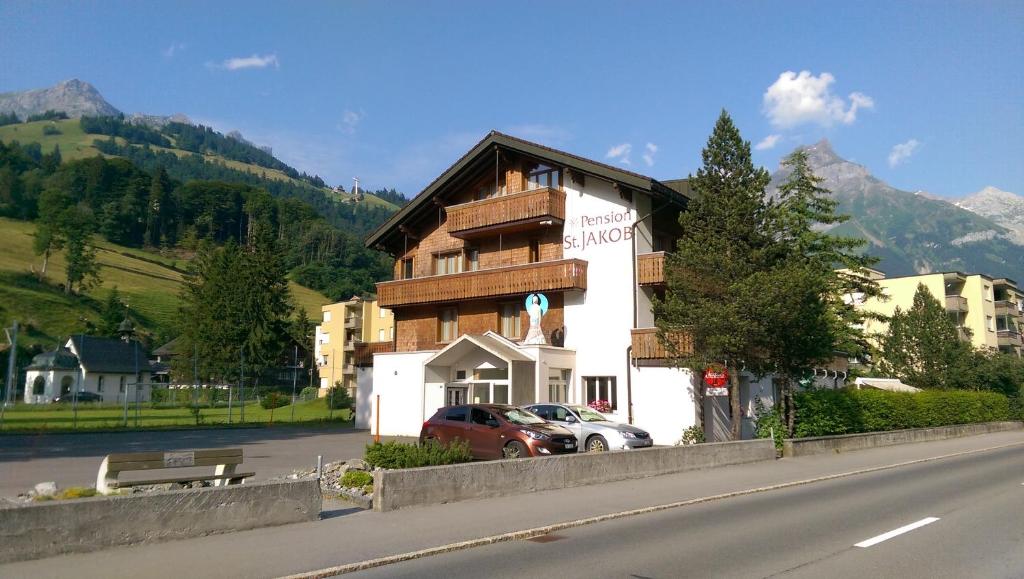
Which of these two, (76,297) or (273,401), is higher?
(76,297)

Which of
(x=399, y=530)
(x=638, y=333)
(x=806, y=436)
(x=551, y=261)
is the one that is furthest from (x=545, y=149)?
(x=399, y=530)

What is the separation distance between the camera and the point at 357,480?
13508 millimetres

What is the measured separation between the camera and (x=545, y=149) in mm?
30109

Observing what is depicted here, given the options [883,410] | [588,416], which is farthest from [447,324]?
[883,410]

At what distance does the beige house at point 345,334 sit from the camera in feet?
298

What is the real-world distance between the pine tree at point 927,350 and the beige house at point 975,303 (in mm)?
22413

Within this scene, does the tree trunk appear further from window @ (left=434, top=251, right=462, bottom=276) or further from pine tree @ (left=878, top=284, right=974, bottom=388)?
pine tree @ (left=878, top=284, right=974, bottom=388)

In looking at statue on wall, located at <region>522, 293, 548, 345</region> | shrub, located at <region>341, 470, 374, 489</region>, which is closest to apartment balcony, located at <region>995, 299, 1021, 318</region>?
statue on wall, located at <region>522, 293, 548, 345</region>

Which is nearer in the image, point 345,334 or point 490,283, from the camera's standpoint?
point 490,283

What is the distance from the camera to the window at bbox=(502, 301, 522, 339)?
3136cm

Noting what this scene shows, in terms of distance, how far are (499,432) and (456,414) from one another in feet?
5.54

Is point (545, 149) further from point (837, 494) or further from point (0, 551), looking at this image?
point (0, 551)

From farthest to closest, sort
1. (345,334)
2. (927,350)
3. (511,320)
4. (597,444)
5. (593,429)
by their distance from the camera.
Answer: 1. (345,334)
2. (927,350)
3. (511,320)
4. (593,429)
5. (597,444)

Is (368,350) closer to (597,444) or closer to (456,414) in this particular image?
(456,414)
